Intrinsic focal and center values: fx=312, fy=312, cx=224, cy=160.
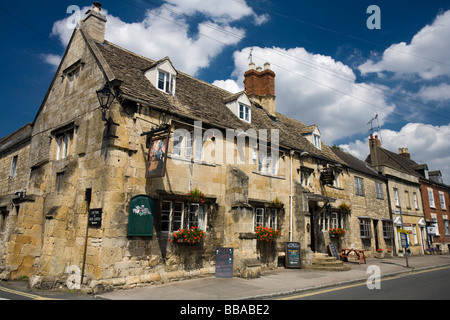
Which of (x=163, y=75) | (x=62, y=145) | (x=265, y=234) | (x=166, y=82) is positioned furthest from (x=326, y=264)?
(x=62, y=145)

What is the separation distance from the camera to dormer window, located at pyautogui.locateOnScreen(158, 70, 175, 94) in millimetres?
13934

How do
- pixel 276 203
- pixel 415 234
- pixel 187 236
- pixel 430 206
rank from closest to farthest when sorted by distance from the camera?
pixel 187 236 < pixel 276 203 < pixel 415 234 < pixel 430 206

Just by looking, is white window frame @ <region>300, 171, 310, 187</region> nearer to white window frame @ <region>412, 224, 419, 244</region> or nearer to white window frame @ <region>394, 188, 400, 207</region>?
white window frame @ <region>394, 188, 400, 207</region>

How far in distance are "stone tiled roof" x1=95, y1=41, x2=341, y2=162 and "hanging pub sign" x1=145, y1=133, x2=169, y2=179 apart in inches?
69.7

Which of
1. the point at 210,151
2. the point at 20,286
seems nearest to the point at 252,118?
the point at 210,151

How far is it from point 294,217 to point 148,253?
8928mm

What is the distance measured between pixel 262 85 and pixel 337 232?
36.6 feet

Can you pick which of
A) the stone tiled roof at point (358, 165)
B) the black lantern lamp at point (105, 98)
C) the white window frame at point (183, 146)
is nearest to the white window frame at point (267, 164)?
the white window frame at point (183, 146)

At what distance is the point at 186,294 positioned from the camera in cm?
908

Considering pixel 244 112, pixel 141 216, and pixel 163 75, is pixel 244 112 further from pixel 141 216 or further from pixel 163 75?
pixel 141 216

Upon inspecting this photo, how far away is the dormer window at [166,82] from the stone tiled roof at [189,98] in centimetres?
43

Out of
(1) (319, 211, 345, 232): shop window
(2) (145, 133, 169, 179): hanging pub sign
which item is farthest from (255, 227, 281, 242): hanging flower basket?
(2) (145, 133, 169, 179): hanging pub sign

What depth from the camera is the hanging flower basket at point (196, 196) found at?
39.7 ft

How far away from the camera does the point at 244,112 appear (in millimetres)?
17406
